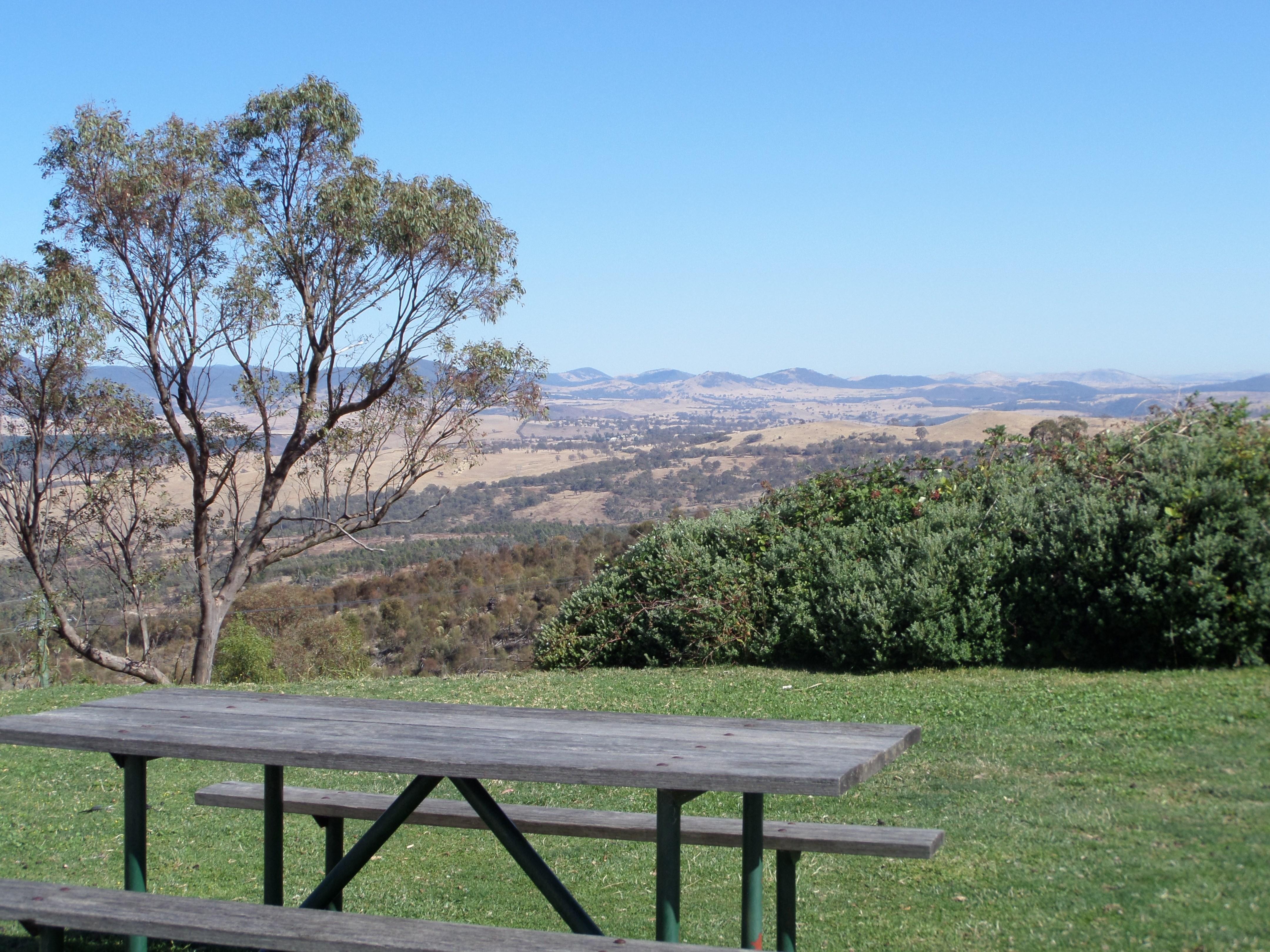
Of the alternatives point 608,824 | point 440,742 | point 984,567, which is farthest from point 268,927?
point 984,567

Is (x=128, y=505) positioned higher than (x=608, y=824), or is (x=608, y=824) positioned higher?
(x=128, y=505)

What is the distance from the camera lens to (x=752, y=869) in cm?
305

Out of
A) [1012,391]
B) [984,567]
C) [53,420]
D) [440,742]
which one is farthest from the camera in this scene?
[1012,391]

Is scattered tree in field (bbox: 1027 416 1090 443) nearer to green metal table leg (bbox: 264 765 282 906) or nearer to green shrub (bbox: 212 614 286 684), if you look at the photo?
green metal table leg (bbox: 264 765 282 906)

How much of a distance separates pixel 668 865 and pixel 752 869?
1.13 ft

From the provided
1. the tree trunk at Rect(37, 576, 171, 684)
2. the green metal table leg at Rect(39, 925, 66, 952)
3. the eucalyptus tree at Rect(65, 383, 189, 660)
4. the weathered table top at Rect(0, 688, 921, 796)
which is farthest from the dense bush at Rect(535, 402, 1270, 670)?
the tree trunk at Rect(37, 576, 171, 684)

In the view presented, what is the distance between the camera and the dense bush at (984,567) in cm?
784

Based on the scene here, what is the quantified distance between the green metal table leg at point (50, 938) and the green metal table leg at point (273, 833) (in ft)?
2.07

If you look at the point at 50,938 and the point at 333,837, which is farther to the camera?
the point at 333,837

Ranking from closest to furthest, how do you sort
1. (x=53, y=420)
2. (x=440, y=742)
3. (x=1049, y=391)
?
(x=440, y=742) < (x=53, y=420) < (x=1049, y=391)

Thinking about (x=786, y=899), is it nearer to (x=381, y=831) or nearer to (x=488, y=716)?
(x=488, y=716)

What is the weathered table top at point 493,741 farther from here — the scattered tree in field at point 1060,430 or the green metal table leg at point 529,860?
the scattered tree in field at point 1060,430

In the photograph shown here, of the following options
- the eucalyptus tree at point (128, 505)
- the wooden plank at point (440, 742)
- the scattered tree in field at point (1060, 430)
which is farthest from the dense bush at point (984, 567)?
the eucalyptus tree at point (128, 505)

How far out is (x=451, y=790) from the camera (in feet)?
21.3
